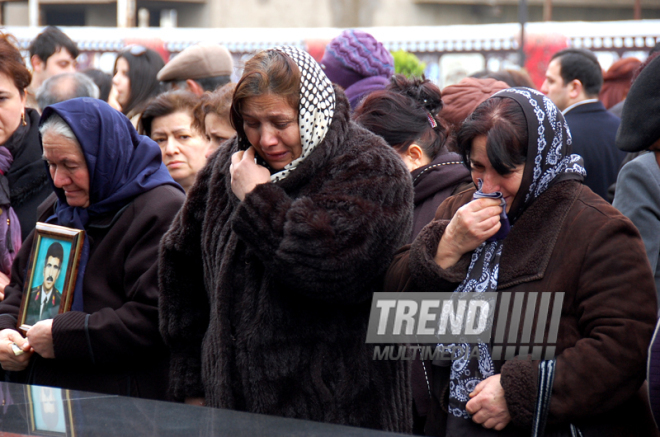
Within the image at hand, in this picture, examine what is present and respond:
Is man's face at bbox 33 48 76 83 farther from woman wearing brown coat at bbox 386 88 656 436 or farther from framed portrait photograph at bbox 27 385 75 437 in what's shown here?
woman wearing brown coat at bbox 386 88 656 436

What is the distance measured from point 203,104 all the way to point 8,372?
1.60 meters

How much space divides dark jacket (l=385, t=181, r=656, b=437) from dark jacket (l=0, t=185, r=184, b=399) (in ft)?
4.44

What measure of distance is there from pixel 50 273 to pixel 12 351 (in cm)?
33

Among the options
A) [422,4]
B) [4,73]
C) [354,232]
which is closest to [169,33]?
[4,73]

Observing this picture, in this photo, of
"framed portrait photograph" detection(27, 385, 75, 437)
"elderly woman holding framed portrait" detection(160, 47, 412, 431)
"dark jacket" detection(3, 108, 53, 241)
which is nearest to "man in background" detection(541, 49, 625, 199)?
"elderly woman holding framed portrait" detection(160, 47, 412, 431)

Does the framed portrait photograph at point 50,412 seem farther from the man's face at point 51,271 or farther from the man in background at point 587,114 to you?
the man in background at point 587,114

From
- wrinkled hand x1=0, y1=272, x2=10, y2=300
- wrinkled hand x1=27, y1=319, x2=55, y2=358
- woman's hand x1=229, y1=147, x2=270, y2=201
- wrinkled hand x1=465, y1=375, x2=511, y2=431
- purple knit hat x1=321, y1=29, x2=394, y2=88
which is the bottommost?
A: wrinkled hand x1=0, y1=272, x2=10, y2=300

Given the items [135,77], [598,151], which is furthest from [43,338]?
[598,151]

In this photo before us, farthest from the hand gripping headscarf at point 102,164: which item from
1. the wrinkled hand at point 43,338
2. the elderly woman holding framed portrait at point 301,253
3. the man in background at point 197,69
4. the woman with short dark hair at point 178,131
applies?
the man in background at point 197,69

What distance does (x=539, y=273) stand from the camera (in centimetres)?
208

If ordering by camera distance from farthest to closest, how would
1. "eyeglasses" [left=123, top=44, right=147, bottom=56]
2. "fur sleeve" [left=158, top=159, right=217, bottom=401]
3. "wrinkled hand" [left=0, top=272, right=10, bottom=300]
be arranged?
1. "eyeglasses" [left=123, top=44, right=147, bottom=56]
2. "wrinkled hand" [left=0, top=272, right=10, bottom=300]
3. "fur sleeve" [left=158, top=159, right=217, bottom=401]

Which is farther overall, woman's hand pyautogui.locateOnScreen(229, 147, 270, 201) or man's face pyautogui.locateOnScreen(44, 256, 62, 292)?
man's face pyautogui.locateOnScreen(44, 256, 62, 292)

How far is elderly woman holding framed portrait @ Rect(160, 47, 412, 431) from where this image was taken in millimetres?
2205

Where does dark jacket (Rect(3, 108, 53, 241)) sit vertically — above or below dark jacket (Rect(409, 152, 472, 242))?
below
